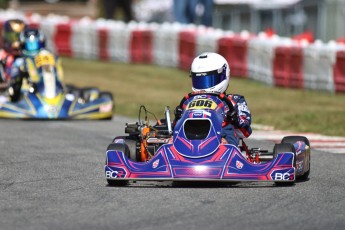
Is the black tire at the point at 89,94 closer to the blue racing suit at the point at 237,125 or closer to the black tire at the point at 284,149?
the blue racing suit at the point at 237,125

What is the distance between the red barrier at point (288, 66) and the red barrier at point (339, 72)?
3.93ft

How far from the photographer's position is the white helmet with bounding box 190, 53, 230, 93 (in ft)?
32.9

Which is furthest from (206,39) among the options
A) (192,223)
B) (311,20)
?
(192,223)

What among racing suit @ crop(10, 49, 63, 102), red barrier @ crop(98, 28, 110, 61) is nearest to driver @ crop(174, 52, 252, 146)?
racing suit @ crop(10, 49, 63, 102)

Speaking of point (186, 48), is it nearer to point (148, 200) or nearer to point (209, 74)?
point (209, 74)

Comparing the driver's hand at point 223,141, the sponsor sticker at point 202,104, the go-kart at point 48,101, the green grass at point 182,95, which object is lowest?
the green grass at point 182,95

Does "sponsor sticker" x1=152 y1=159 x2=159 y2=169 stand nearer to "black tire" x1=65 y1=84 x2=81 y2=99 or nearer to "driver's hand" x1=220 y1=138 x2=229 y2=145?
"driver's hand" x1=220 y1=138 x2=229 y2=145

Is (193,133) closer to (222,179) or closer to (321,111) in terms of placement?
(222,179)

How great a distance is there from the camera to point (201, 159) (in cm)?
936

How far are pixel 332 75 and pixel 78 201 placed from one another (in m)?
12.8

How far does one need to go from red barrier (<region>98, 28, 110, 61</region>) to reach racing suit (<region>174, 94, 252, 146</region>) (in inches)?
825

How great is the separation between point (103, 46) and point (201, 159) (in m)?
22.3

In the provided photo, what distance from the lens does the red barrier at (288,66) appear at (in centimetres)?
2202

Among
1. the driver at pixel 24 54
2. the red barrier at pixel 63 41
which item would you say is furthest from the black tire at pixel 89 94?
the red barrier at pixel 63 41
